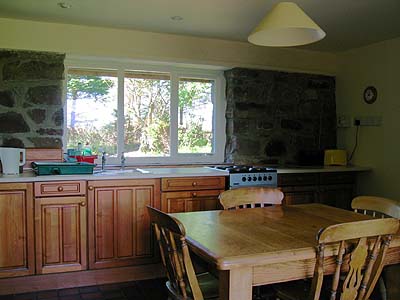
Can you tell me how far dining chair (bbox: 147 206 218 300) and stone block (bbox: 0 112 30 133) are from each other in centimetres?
214

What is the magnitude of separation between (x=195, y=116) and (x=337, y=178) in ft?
5.50

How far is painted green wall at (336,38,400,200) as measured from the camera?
13.8 feet

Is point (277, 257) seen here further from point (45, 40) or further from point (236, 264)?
point (45, 40)

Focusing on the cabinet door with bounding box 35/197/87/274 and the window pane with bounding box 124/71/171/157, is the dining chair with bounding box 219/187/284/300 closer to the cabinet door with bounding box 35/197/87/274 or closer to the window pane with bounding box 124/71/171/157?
the cabinet door with bounding box 35/197/87/274

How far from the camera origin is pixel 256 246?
1776mm

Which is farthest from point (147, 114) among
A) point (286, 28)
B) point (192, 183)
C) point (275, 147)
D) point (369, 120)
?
point (369, 120)

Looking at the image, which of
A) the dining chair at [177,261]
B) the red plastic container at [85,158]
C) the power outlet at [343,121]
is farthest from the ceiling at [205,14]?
the dining chair at [177,261]

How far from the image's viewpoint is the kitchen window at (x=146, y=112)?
4.00m

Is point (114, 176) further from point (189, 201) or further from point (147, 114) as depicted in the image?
point (147, 114)

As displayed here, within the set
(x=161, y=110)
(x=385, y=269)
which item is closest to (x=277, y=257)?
(x=385, y=269)

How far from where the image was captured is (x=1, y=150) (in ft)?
10.8

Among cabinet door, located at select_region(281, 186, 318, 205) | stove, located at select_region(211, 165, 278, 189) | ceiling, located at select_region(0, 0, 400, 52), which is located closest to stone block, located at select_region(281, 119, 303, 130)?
cabinet door, located at select_region(281, 186, 318, 205)

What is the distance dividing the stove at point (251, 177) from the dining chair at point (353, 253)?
1.96 meters

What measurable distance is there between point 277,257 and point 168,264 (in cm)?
62
